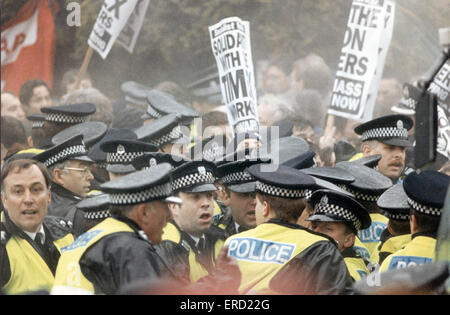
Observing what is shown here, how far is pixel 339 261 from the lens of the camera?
550cm

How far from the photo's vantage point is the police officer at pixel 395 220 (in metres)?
6.49

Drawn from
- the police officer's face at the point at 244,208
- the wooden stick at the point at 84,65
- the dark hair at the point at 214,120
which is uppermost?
the wooden stick at the point at 84,65

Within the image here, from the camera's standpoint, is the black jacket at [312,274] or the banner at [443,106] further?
the banner at [443,106]

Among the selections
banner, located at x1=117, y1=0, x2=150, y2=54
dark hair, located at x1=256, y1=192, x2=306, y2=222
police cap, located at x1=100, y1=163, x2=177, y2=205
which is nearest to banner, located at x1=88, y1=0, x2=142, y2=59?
banner, located at x1=117, y1=0, x2=150, y2=54

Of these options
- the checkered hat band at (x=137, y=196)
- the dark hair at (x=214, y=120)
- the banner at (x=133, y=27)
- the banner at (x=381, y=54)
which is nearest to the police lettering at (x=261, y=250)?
the checkered hat band at (x=137, y=196)

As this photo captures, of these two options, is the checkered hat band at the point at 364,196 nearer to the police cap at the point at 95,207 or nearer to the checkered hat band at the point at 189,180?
the checkered hat band at the point at 189,180

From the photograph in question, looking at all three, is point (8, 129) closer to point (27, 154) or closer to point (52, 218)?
point (27, 154)

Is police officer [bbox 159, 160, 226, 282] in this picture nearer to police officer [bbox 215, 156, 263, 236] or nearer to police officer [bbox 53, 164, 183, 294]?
police officer [bbox 215, 156, 263, 236]

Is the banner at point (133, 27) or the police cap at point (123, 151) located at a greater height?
the banner at point (133, 27)

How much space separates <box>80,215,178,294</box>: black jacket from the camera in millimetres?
4809

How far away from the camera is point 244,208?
283 inches

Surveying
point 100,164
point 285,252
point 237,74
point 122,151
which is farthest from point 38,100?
point 285,252

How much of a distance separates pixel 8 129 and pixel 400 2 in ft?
18.9

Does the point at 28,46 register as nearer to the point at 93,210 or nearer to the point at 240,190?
the point at 240,190
